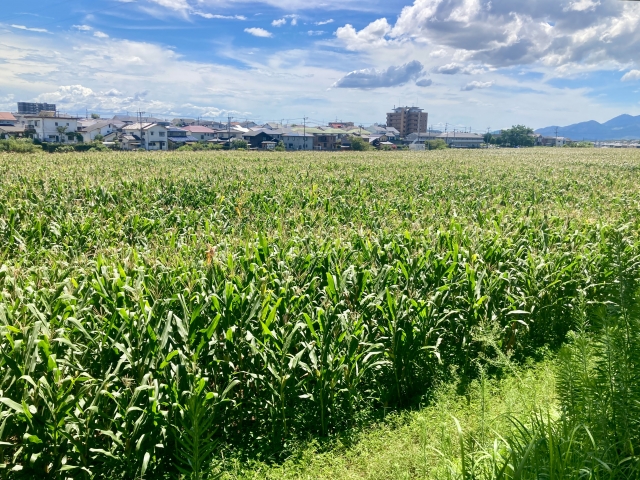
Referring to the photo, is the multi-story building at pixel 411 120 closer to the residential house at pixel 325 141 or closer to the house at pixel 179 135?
the residential house at pixel 325 141

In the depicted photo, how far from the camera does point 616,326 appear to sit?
311 cm

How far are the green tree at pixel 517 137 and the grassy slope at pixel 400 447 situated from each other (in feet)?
482

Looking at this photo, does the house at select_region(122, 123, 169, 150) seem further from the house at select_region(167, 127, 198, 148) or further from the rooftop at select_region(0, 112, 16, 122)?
the rooftop at select_region(0, 112, 16, 122)

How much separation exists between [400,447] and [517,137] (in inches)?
5877

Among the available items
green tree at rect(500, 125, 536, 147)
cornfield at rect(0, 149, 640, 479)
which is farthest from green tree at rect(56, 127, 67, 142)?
green tree at rect(500, 125, 536, 147)

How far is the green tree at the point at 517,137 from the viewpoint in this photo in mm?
136625

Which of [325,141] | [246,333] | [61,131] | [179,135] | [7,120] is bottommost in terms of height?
[246,333]

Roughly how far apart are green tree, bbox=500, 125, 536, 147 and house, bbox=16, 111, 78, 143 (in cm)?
11689

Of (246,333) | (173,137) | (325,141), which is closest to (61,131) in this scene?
(173,137)

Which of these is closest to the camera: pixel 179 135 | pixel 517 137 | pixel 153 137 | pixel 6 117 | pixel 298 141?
pixel 153 137

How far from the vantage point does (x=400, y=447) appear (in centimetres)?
434

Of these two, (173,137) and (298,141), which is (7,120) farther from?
(298,141)

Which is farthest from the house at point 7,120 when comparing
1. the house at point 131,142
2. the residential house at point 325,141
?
the residential house at point 325,141

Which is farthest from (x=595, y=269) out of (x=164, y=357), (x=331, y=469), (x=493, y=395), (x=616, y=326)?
(x=164, y=357)
